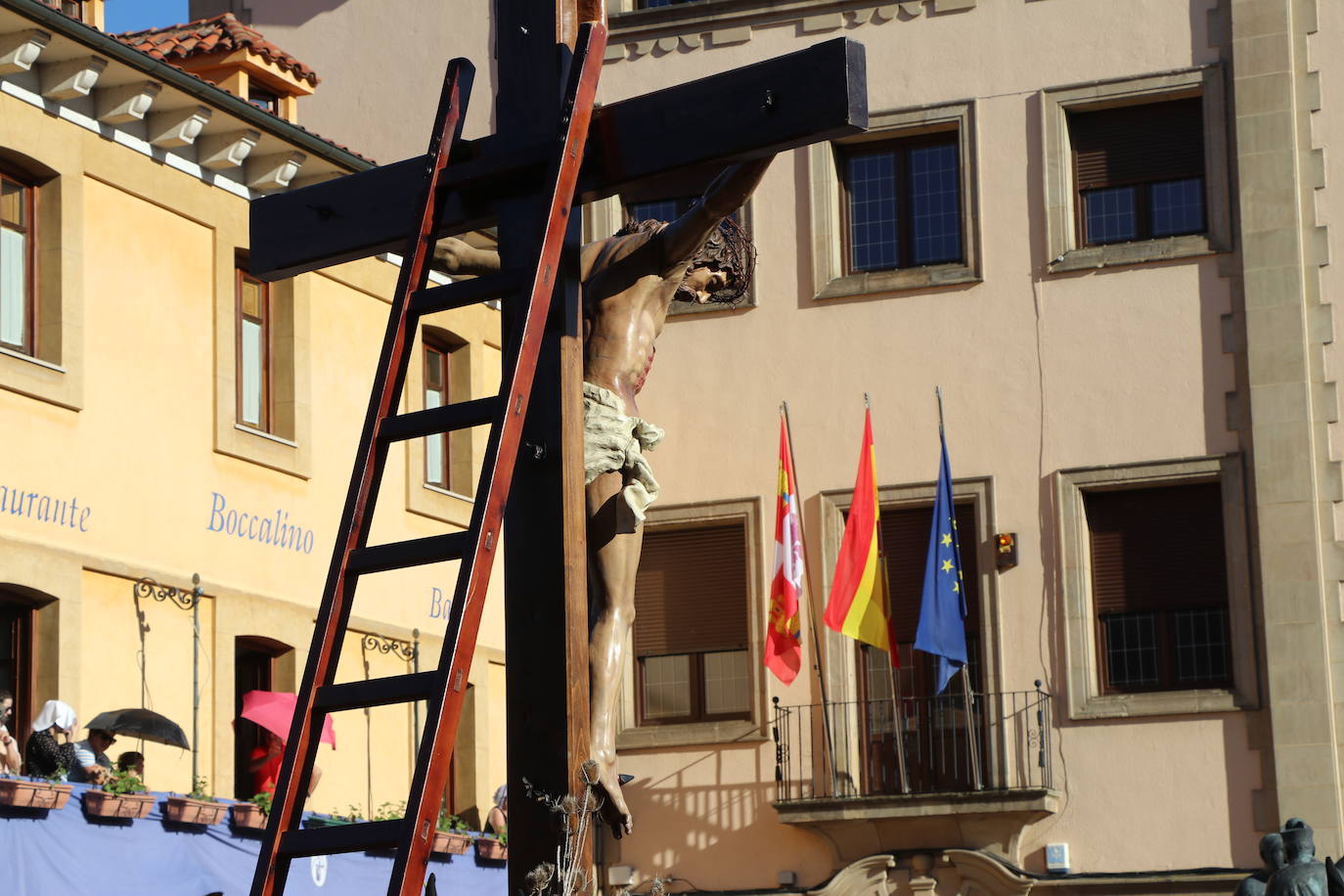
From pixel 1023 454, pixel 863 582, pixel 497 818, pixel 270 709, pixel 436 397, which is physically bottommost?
pixel 497 818

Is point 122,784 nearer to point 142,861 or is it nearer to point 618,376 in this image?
point 142,861

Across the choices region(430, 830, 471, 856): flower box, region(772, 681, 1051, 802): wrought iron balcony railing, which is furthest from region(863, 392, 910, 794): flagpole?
region(430, 830, 471, 856): flower box

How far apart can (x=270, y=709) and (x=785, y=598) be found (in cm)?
508

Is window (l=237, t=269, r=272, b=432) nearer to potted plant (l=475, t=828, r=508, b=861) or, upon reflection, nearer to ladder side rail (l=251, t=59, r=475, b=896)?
potted plant (l=475, t=828, r=508, b=861)

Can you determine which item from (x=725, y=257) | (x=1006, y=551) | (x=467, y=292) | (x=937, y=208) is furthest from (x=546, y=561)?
(x=937, y=208)

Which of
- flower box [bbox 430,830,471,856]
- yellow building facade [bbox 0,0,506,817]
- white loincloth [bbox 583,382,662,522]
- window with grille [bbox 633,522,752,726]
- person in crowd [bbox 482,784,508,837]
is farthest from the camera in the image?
window with grille [bbox 633,522,752,726]

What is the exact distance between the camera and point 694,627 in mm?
24453

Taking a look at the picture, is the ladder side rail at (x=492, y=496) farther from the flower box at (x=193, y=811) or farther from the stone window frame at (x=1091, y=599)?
the stone window frame at (x=1091, y=599)

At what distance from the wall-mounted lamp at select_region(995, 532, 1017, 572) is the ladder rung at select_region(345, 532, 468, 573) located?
18466 millimetres

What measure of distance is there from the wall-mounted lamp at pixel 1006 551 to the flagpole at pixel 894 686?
105cm

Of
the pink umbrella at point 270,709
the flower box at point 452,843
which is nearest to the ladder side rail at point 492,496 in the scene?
the pink umbrella at point 270,709

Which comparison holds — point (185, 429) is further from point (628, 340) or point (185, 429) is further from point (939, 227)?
point (628, 340)

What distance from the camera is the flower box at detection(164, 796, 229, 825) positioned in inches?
677

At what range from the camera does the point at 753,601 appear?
2425cm
